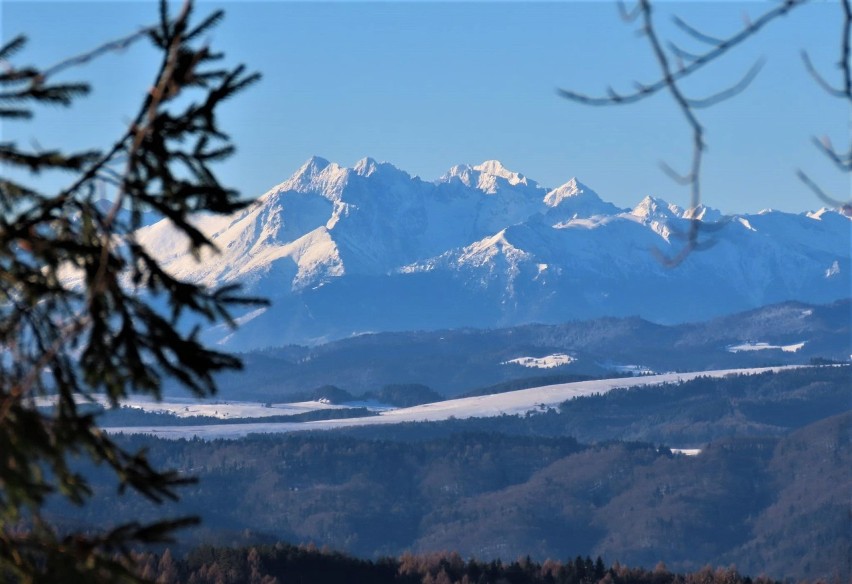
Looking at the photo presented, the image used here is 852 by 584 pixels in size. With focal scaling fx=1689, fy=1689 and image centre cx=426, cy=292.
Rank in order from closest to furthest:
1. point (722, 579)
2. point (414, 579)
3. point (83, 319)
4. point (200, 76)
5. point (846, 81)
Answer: point (846, 81)
point (83, 319)
point (200, 76)
point (722, 579)
point (414, 579)

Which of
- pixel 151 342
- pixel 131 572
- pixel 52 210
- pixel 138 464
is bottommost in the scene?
pixel 131 572

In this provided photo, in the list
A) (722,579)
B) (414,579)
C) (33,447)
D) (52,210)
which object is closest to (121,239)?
(52,210)

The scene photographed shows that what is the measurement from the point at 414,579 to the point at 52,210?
5718cm

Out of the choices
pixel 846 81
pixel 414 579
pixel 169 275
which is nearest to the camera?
pixel 846 81

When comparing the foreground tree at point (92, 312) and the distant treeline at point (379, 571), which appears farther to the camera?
the distant treeline at point (379, 571)

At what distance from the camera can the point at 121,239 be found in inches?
347

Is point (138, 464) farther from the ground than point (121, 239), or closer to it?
closer to it

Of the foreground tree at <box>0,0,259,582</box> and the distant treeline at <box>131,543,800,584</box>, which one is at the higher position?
the foreground tree at <box>0,0,259,582</box>

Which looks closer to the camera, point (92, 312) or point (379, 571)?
point (92, 312)

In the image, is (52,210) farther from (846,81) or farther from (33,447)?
(846,81)

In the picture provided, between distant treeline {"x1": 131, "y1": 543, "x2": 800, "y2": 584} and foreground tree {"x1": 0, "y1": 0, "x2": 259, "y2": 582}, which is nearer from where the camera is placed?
foreground tree {"x1": 0, "y1": 0, "x2": 259, "y2": 582}

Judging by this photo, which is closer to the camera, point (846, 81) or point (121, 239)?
point (846, 81)

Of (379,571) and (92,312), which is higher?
(92,312)

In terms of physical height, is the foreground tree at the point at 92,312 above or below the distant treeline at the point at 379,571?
above
